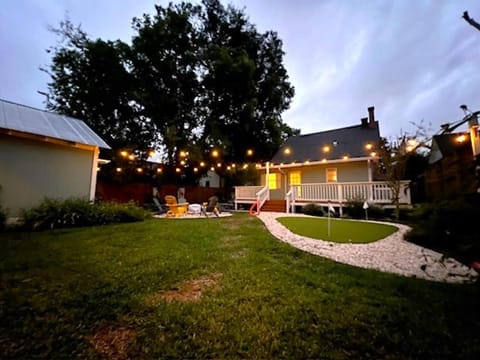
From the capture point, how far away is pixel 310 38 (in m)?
13.1

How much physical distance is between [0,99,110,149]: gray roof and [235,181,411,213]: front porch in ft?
29.8

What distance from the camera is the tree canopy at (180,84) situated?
13.9 meters

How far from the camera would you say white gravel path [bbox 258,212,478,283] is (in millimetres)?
3508

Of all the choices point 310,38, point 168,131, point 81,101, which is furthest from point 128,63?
point 310,38

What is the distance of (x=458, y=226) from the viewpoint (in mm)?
1750

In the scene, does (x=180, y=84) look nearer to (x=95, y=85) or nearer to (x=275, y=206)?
(x=95, y=85)

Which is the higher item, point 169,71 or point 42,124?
point 169,71

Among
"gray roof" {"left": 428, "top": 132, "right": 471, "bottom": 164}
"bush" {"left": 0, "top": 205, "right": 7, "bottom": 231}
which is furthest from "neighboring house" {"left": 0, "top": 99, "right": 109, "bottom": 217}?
"gray roof" {"left": 428, "top": 132, "right": 471, "bottom": 164}

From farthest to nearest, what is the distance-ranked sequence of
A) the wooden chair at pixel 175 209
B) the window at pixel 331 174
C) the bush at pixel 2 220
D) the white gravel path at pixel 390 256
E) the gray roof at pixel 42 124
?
the window at pixel 331 174, the wooden chair at pixel 175 209, the gray roof at pixel 42 124, the bush at pixel 2 220, the white gravel path at pixel 390 256

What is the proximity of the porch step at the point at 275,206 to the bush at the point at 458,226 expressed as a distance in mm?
10637

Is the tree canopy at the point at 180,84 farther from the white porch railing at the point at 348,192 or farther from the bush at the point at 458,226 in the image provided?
the bush at the point at 458,226

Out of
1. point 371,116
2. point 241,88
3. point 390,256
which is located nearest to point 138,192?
point 241,88

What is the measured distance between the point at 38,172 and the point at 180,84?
38.1 feet

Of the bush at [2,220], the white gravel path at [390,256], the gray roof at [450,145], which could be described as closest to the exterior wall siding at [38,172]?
the bush at [2,220]
